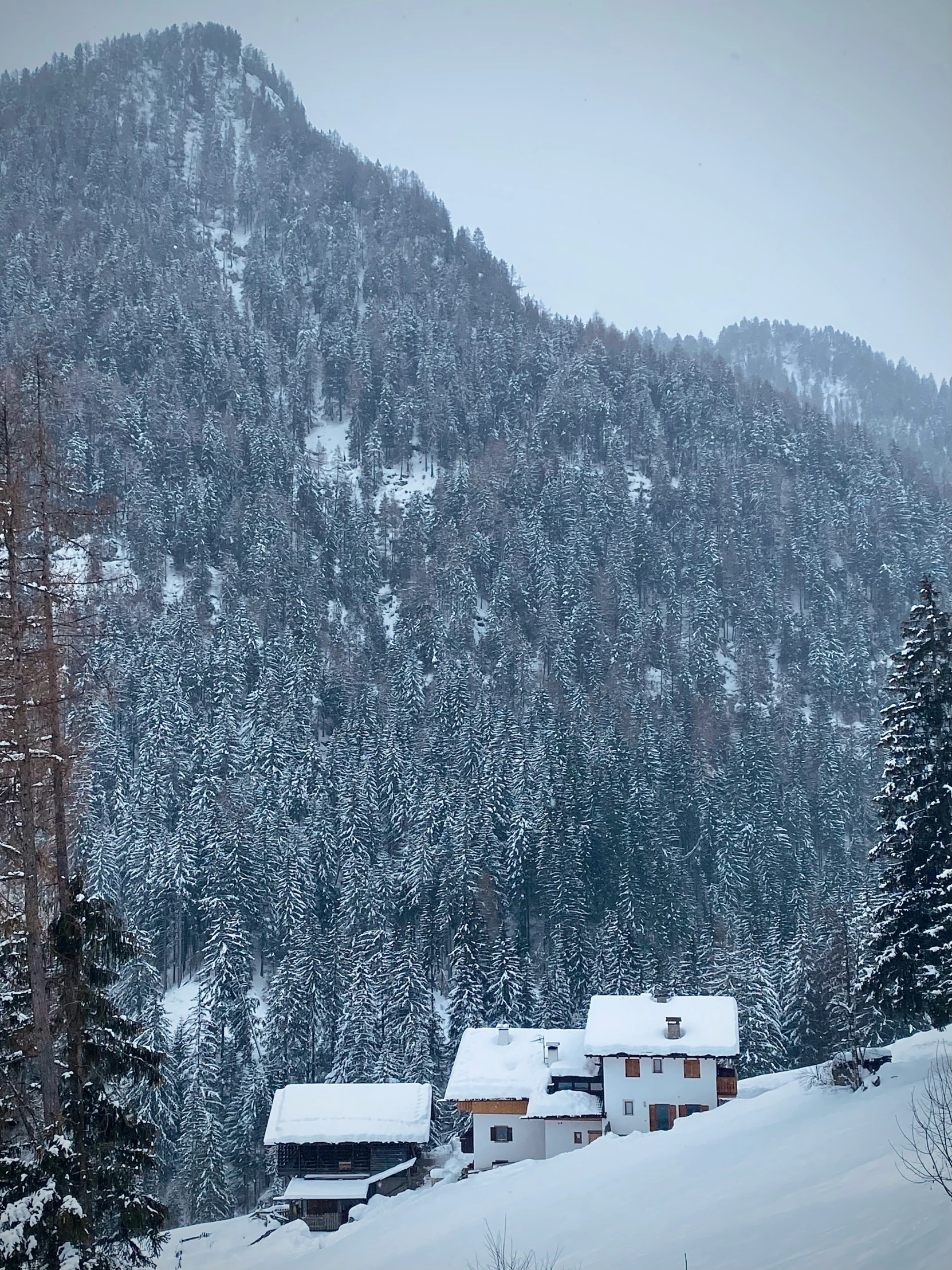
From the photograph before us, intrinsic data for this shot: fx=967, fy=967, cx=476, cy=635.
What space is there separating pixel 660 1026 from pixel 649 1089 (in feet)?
8.36

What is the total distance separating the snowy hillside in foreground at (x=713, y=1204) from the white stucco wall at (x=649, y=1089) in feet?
24.0

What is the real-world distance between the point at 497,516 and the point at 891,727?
394ft

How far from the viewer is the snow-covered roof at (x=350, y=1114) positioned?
4447 cm

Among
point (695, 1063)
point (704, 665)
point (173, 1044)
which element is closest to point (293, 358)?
point (704, 665)

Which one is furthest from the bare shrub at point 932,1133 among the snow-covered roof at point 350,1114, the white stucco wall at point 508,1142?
the snow-covered roof at point 350,1114

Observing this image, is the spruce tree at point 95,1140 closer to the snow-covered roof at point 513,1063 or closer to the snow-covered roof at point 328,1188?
the snow-covered roof at point 513,1063

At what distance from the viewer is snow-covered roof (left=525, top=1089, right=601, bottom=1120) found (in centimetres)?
3847

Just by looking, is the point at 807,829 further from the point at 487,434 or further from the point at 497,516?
the point at 487,434

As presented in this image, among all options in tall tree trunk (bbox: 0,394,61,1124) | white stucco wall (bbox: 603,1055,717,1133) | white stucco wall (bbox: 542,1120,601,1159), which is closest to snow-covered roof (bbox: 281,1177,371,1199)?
white stucco wall (bbox: 542,1120,601,1159)

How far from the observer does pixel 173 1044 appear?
57.7 m

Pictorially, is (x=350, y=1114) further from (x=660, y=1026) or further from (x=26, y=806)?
(x=26, y=806)

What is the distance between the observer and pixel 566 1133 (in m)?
38.8

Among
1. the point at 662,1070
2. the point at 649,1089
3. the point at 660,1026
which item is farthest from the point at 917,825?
the point at 649,1089

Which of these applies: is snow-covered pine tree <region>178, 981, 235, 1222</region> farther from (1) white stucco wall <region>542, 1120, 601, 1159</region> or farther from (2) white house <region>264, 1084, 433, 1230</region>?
(1) white stucco wall <region>542, 1120, 601, 1159</region>
